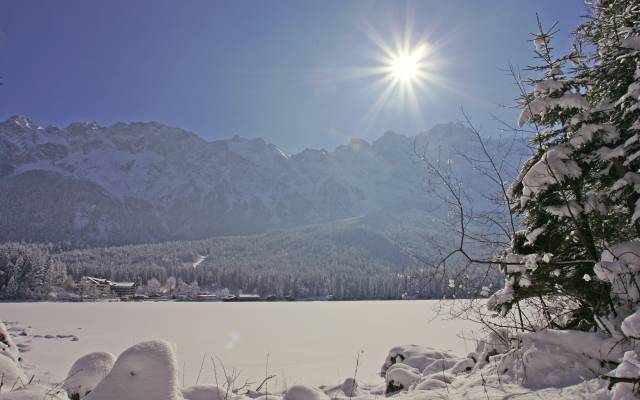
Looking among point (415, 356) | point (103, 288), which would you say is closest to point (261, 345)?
point (415, 356)

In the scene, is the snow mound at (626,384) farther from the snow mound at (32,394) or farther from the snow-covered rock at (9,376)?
the snow-covered rock at (9,376)

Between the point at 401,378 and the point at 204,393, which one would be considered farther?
the point at 401,378

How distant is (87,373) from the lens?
4484mm

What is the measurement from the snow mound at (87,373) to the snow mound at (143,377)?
5.15 feet

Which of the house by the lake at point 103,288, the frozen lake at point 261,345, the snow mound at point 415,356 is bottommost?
the frozen lake at point 261,345

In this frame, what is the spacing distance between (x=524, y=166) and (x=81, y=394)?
6163mm

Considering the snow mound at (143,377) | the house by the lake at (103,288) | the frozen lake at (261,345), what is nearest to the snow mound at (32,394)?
the snow mound at (143,377)

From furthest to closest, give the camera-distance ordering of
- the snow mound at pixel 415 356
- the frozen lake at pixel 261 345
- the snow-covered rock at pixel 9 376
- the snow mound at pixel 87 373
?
the frozen lake at pixel 261 345
the snow mound at pixel 415 356
the snow mound at pixel 87 373
the snow-covered rock at pixel 9 376

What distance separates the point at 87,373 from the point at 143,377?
81.6 inches

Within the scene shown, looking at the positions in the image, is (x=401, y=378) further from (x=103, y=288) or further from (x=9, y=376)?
(x=103, y=288)

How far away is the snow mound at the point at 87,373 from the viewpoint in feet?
14.2

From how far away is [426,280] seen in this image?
17.4 ft

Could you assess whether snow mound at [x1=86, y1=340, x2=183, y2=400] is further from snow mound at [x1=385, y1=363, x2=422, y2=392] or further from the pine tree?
snow mound at [x1=385, y1=363, x2=422, y2=392]

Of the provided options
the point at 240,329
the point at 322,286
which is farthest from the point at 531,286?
the point at 322,286
